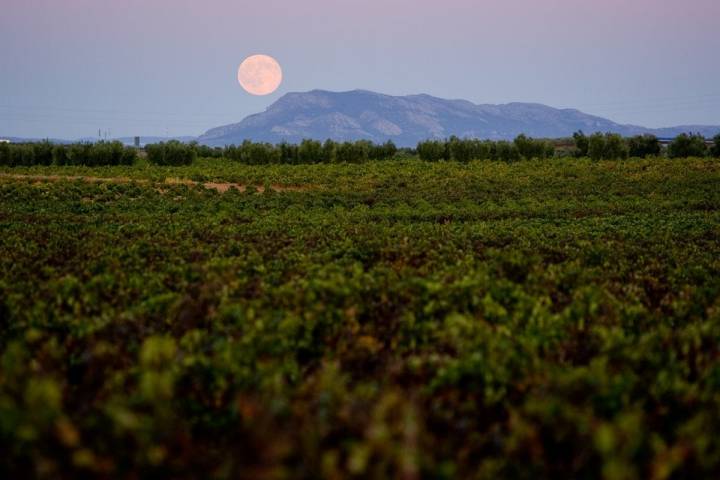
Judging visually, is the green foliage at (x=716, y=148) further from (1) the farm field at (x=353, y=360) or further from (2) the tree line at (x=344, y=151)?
(1) the farm field at (x=353, y=360)

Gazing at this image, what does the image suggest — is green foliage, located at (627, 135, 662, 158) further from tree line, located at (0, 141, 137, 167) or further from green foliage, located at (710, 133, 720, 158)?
tree line, located at (0, 141, 137, 167)

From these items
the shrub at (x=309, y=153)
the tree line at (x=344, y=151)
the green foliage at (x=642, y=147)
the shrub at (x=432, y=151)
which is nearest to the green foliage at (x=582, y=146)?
the tree line at (x=344, y=151)

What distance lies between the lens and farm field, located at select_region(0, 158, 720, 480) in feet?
10.4

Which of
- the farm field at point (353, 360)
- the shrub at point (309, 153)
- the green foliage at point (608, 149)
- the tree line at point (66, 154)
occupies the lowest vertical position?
the farm field at point (353, 360)

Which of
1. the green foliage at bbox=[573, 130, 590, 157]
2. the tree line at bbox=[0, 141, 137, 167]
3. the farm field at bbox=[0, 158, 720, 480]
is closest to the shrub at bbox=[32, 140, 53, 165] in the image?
the tree line at bbox=[0, 141, 137, 167]

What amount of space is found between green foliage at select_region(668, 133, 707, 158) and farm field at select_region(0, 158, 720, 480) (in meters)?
52.7

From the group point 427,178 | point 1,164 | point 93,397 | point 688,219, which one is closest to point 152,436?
point 93,397

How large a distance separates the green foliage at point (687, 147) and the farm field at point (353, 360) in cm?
5274

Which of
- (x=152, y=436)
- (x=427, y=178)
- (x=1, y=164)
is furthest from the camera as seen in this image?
(x=1, y=164)

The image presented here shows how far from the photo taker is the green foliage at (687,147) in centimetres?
6053

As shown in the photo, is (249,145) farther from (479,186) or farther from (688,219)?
(688,219)

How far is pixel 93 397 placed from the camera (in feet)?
15.5

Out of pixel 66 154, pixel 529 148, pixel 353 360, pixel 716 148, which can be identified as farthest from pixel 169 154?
pixel 353 360

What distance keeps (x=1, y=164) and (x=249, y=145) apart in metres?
22.9
